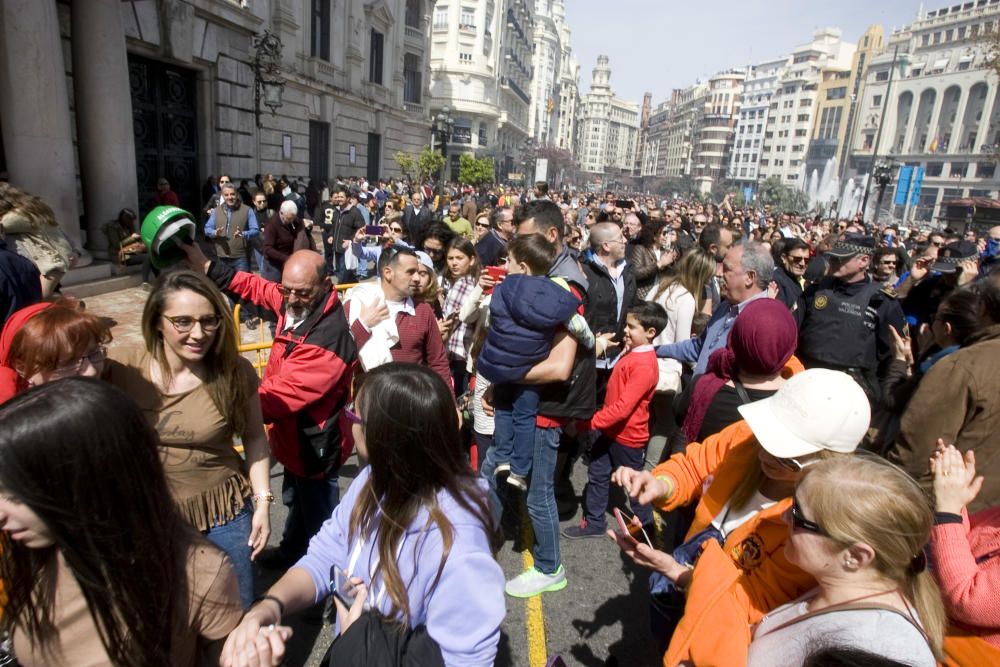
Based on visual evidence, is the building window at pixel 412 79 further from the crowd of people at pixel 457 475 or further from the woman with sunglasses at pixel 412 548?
the woman with sunglasses at pixel 412 548

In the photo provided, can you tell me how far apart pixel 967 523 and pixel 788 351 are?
869mm

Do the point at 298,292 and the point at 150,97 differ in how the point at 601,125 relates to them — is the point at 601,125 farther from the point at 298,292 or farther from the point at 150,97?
the point at 298,292

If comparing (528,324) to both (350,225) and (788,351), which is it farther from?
(350,225)

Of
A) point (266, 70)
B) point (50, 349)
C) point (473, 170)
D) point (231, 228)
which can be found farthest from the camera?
point (473, 170)

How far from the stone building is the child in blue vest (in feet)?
28.7

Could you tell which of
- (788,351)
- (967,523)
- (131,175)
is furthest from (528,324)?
(131,175)

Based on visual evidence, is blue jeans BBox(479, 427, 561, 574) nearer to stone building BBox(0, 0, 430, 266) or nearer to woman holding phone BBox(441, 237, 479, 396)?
woman holding phone BBox(441, 237, 479, 396)

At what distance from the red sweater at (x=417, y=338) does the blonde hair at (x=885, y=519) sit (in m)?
2.66

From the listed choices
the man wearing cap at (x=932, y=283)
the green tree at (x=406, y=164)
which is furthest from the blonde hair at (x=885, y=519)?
the green tree at (x=406, y=164)

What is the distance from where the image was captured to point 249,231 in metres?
9.14

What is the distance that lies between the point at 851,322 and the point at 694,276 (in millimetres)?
1444

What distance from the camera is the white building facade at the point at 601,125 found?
18188 cm

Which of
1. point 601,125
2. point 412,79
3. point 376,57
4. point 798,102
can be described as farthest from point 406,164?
point 601,125

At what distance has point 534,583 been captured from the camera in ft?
11.1
